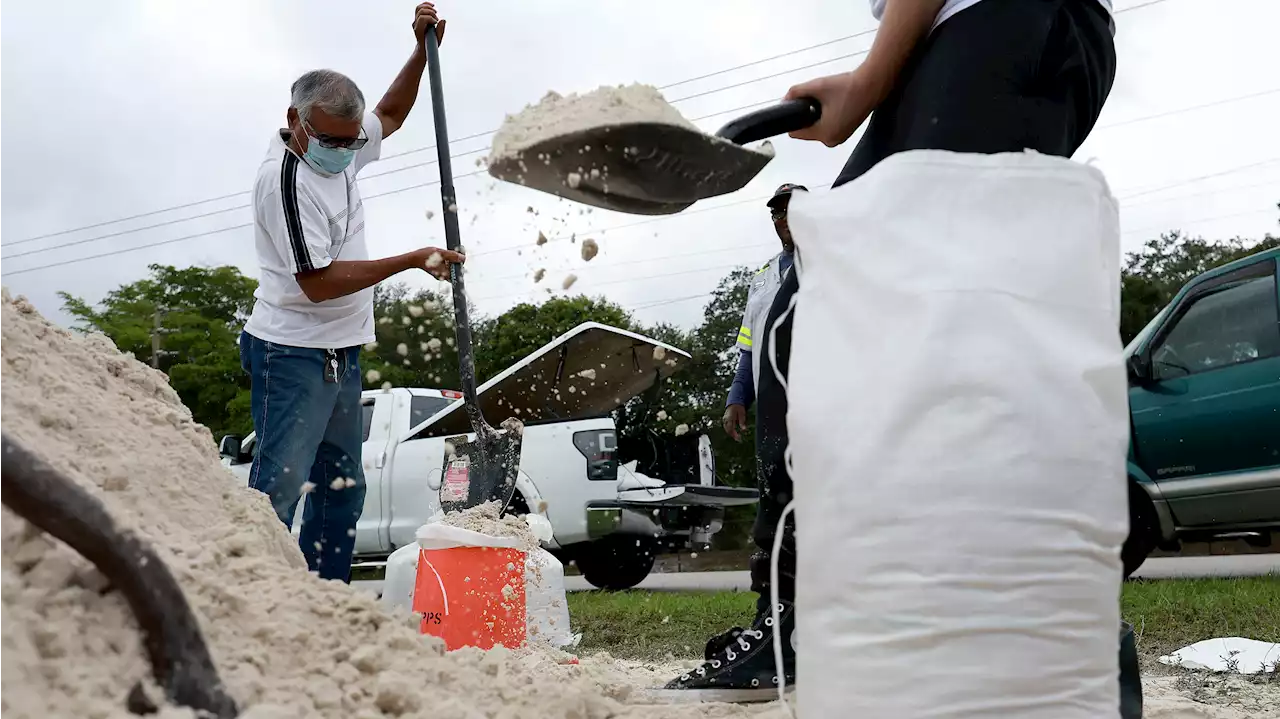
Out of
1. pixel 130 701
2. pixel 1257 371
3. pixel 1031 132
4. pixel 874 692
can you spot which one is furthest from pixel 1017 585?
pixel 1257 371

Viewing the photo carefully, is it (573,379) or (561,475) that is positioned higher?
(573,379)

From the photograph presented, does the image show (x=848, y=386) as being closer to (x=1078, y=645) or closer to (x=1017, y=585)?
(x=1017, y=585)

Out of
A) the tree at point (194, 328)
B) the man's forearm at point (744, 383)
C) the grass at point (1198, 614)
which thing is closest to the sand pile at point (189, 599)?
the grass at point (1198, 614)

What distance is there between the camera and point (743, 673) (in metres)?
2.15

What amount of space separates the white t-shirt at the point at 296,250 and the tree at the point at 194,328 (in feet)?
68.0

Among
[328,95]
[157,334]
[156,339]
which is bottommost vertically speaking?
[328,95]

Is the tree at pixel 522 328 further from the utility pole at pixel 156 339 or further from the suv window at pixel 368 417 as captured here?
the utility pole at pixel 156 339

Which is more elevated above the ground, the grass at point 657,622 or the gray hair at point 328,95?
the gray hair at point 328,95

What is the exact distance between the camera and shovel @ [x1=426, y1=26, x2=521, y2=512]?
3230 millimetres

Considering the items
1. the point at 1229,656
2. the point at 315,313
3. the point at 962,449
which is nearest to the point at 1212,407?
the point at 1229,656

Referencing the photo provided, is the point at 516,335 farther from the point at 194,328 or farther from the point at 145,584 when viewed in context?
the point at 145,584

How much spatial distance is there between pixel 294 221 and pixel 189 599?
1964mm

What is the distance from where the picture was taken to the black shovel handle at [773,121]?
5.68 ft

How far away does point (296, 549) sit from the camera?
1979 millimetres
